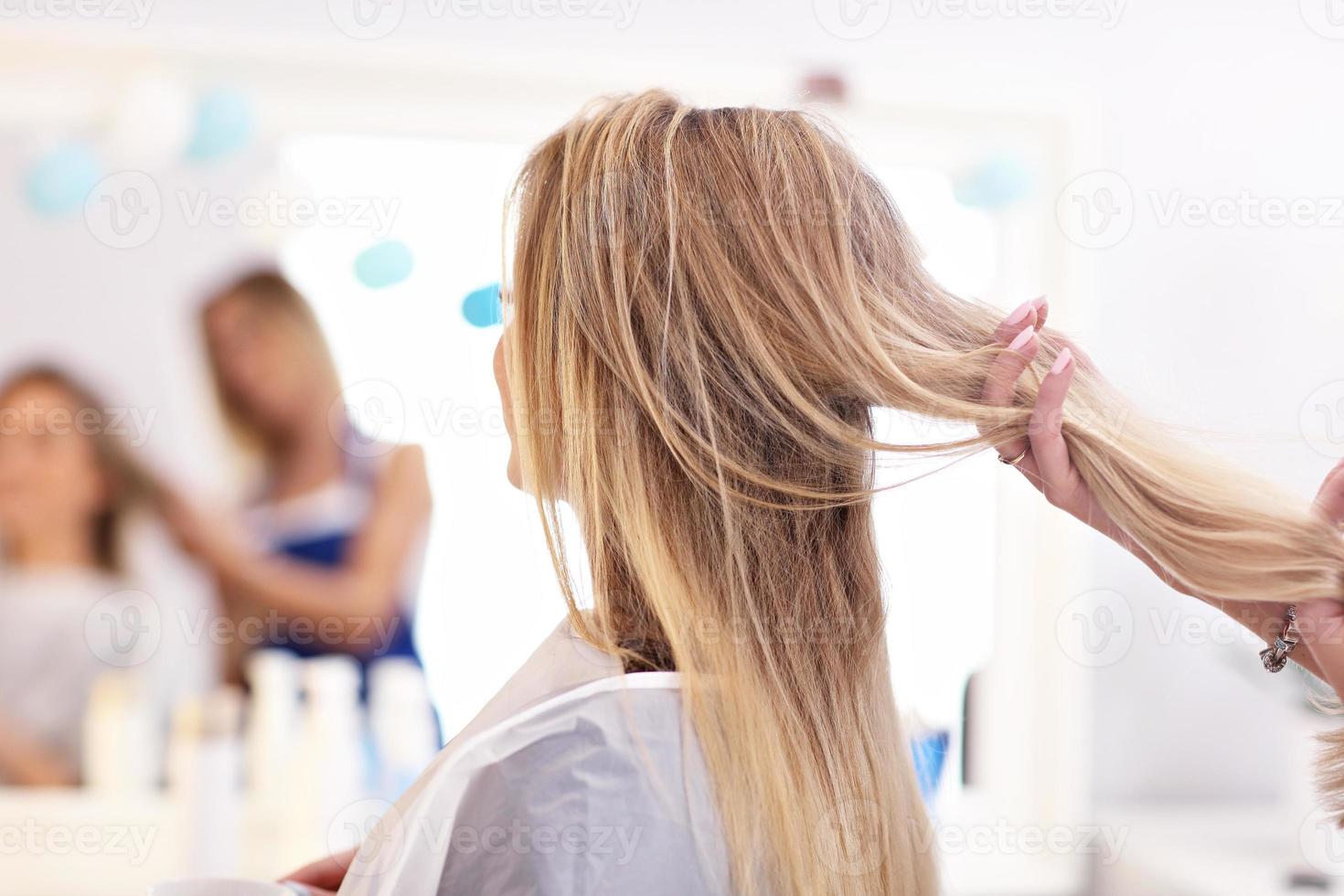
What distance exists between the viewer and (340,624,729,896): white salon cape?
1.73ft

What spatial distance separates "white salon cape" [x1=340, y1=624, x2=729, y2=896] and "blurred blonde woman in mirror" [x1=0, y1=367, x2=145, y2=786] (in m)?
1.00

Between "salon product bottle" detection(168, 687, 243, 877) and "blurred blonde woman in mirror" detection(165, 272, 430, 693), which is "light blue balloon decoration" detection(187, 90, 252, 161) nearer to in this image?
"blurred blonde woman in mirror" detection(165, 272, 430, 693)

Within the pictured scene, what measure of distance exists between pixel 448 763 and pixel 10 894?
1210 millimetres

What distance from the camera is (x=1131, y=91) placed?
5.23 feet

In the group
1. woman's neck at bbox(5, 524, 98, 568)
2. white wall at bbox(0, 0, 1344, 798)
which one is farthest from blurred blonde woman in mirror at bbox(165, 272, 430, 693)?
white wall at bbox(0, 0, 1344, 798)

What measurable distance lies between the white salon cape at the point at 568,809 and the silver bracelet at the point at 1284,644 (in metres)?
0.33

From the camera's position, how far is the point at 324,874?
2.52 ft

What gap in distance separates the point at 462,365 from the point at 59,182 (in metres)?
0.56

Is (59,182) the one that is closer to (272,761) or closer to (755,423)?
(272,761)

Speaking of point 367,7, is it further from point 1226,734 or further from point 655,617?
point 1226,734

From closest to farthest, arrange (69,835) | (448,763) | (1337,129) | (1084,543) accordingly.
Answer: (448,763)
(69,835)
(1084,543)
(1337,129)

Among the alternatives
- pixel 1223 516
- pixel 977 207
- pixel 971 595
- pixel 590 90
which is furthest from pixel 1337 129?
pixel 1223 516

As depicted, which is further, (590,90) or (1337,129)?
(1337,129)

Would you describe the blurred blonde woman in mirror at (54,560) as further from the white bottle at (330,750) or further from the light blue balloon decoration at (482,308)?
the light blue balloon decoration at (482,308)
